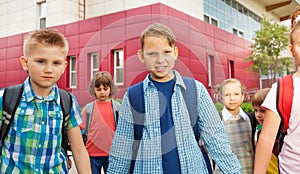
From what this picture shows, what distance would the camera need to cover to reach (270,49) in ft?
62.9

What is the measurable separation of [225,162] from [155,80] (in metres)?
0.63

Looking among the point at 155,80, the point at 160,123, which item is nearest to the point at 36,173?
the point at 160,123

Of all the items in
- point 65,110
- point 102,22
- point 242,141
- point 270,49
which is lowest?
point 242,141

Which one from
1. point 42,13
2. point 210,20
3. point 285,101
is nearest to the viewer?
point 285,101

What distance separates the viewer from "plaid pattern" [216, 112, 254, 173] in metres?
2.96

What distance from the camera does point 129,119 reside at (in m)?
1.89

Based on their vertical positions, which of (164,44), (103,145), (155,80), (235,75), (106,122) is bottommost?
(103,145)

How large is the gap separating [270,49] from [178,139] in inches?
747

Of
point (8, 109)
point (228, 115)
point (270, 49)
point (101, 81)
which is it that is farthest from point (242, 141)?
point (270, 49)

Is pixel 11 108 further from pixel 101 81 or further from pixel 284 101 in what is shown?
pixel 101 81

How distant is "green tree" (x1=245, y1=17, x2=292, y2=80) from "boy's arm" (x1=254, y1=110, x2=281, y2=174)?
1855 centimetres

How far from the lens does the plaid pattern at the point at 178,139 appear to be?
5.79 ft

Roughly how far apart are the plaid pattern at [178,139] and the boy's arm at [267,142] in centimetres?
28

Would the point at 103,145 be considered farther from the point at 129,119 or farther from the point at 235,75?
the point at 235,75
